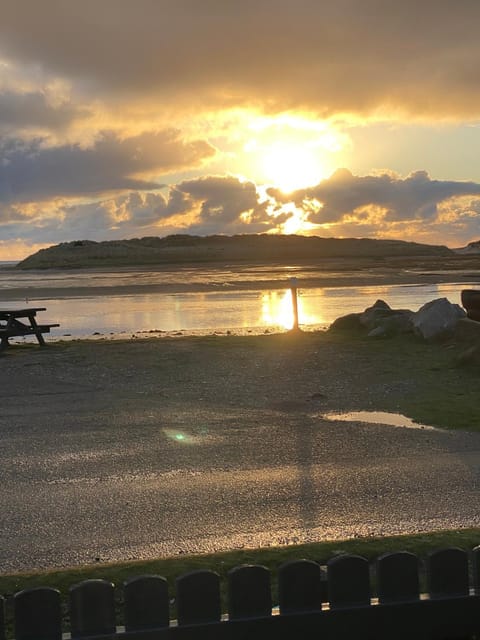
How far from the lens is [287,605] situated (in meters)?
2.39

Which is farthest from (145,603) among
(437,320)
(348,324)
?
(348,324)

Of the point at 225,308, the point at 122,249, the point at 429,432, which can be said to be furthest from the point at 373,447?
the point at 122,249

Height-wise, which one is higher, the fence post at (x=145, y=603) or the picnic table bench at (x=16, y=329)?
the picnic table bench at (x=16, y=329)

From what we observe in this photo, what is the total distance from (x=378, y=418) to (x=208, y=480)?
2.86 metres

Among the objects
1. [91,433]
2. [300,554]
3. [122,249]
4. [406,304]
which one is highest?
[122,249]

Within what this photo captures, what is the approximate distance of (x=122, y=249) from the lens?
132 meters

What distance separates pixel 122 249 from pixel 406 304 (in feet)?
358

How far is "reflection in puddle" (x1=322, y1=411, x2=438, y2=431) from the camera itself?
7352 millimetres

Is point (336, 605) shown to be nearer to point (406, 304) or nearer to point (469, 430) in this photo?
point (469, 430)

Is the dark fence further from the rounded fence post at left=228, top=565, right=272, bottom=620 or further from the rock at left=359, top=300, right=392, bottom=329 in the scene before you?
the rock at left=359, top=300, right=392, bottom=329

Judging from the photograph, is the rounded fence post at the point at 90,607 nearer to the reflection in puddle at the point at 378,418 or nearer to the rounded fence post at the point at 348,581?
the rounded fence post at the point at 348,581

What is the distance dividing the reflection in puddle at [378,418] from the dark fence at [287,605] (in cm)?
482

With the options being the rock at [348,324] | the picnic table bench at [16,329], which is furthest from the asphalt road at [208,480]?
the rock at [348,324]

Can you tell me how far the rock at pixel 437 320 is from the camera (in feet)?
44.0
